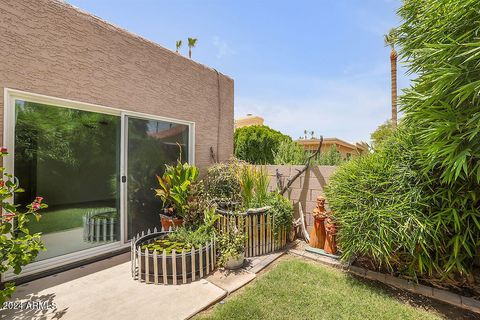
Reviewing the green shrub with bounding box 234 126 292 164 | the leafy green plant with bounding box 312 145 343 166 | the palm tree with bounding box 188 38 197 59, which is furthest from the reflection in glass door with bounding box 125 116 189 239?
the palm tree with bounding box 188 38 197 59

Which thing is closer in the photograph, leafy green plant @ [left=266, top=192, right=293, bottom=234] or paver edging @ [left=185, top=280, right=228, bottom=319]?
paver edging @ [left=185, top=280, right=228, bottom=319]

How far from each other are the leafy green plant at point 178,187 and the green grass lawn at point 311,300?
73.9 inches

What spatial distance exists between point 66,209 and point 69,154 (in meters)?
1.23

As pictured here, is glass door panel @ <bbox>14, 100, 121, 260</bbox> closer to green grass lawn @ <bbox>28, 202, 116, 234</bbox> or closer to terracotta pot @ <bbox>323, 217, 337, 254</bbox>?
green grass lawn @ <bbox>28, 202, 116, 234</bbox>

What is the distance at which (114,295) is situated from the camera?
2.63m

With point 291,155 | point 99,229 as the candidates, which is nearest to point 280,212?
point 291,155

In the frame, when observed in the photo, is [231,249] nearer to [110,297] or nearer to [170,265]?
[170,265]

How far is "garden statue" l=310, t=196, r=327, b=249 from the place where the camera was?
3.98 meters

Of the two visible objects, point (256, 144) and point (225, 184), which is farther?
point (256, 144)

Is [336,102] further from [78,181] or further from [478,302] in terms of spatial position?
[78,181]

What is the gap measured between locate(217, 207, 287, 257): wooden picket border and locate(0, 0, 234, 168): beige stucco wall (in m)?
2.13

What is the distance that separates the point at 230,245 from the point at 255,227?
0.65m

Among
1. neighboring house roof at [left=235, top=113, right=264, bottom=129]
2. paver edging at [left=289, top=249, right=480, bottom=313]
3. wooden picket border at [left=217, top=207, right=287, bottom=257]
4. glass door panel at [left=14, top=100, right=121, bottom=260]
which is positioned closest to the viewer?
paver edging at [left=289, top=249, right=480, bottom=313]

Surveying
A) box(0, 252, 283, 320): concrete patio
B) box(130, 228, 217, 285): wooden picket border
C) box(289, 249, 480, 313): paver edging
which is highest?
box(130, 228, 217, 285): wooden picket border
